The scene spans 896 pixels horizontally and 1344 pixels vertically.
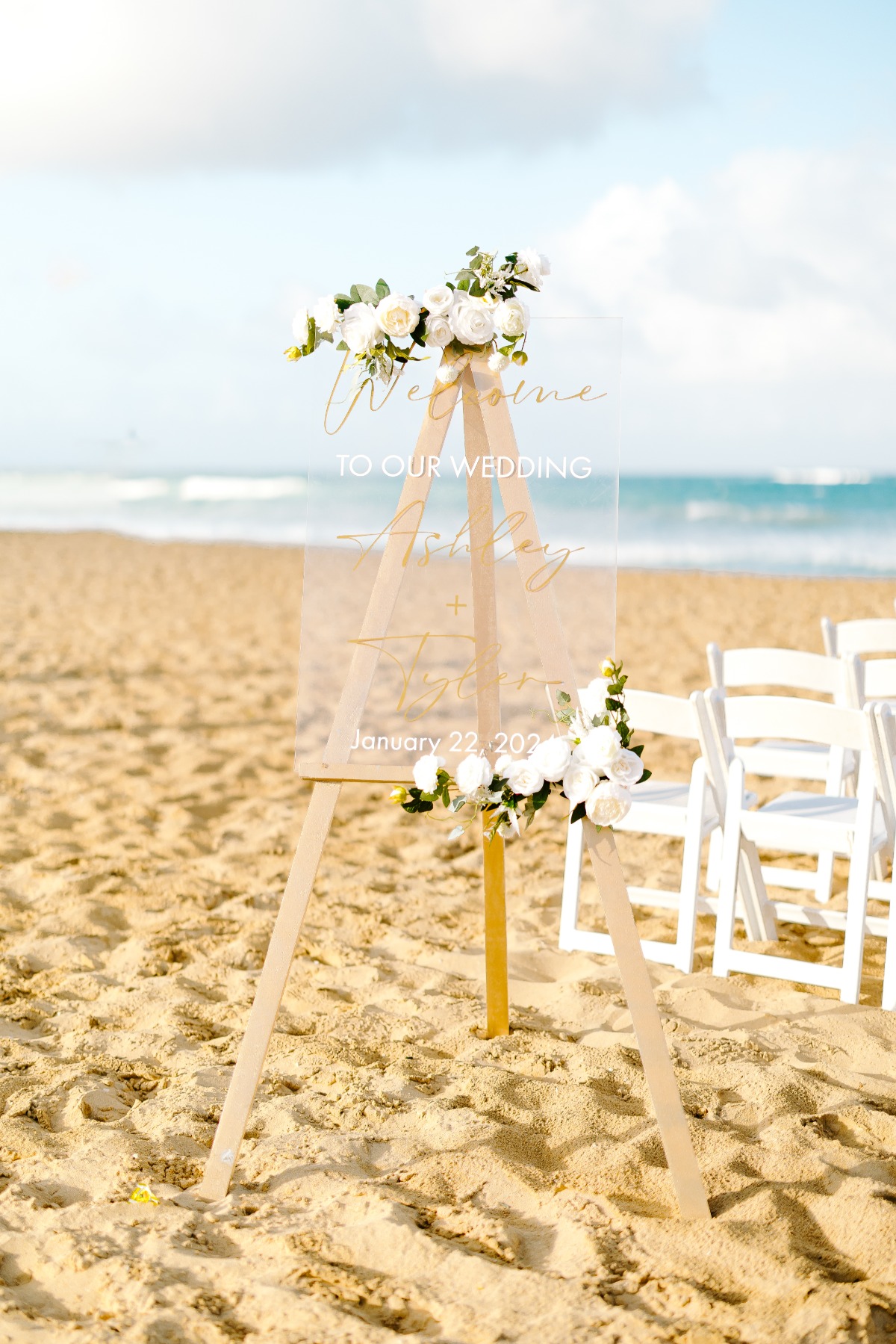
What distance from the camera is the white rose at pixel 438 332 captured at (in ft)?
7.56

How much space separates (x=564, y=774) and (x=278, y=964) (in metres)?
0.70

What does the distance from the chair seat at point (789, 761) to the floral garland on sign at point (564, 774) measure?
1.77 metres

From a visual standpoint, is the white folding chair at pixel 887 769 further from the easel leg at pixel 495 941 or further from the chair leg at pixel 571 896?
the easel leg at pixel 495 941

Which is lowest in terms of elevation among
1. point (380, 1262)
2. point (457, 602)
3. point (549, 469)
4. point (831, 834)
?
point (380, 1262)

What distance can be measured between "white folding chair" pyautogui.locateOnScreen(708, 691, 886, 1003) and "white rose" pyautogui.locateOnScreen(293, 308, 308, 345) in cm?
158

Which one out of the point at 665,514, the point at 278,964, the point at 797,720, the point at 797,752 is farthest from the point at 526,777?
the point at 665,514

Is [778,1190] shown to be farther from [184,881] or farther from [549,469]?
[184,881]

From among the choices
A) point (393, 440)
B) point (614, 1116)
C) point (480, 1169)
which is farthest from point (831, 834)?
point (393, 440)

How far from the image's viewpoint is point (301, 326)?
7.71 feet

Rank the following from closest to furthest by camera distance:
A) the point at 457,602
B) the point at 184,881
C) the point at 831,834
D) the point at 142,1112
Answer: the point at 457,602
the point at 142,1112
the point at 831,834
the point at 184,881

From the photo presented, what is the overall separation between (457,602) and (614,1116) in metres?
1.19

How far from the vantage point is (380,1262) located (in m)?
2.09

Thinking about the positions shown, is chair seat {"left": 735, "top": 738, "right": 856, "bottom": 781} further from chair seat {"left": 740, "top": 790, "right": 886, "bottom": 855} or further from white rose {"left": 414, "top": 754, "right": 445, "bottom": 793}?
white rose {"left": 414, "top": 754, "right": 445, "bottom": 793}

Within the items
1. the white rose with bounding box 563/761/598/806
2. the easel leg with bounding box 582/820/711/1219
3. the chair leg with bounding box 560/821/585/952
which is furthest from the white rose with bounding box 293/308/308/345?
the chair leg with bounding box 560/821/585/952
